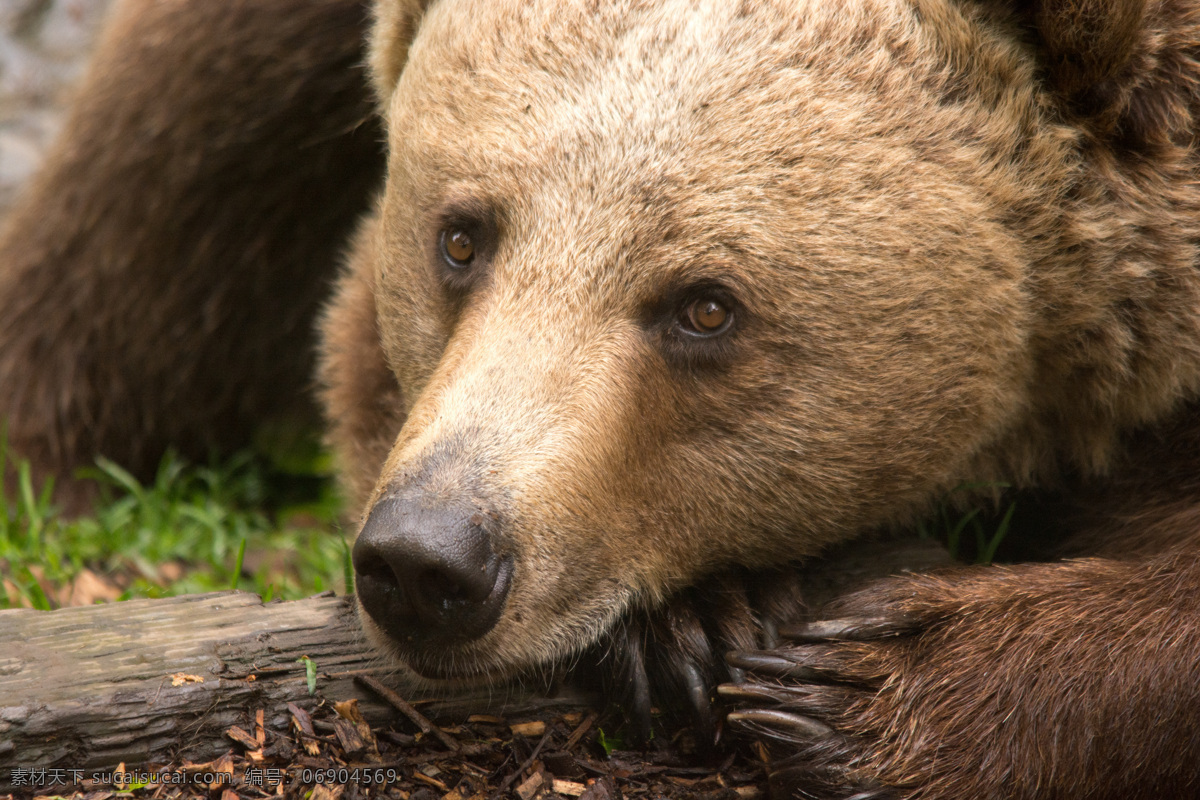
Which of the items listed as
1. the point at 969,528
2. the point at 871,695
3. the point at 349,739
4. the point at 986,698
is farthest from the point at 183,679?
the point at 969,528

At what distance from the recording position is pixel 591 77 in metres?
3.15

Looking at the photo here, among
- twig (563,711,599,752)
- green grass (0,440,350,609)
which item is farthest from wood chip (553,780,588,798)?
green grass (0,440,350,609)

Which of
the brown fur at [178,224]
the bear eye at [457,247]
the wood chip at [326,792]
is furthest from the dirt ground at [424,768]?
the brown fur at [178,224]

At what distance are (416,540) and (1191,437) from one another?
2264 mm

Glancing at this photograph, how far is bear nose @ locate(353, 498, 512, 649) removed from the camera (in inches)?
106

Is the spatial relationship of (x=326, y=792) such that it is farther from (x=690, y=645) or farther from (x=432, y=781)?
(x=690, y=645)

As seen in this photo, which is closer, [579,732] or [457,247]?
[579,732]

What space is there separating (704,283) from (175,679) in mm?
1548

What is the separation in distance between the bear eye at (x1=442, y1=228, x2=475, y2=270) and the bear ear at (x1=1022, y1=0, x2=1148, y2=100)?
5.12 feet

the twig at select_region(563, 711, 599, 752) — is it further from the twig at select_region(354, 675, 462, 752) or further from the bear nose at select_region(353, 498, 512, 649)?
the bear nose at select_region(353, 498, 512, 649)

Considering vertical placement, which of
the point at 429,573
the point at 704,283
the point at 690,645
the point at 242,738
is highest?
the point at 704,283

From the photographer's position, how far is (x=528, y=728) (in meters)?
3.06

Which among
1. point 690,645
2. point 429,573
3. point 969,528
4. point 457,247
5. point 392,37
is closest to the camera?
point 429,573

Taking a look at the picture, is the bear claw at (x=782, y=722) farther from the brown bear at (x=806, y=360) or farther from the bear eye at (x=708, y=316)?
the bear eye at (x=708, y=316)
